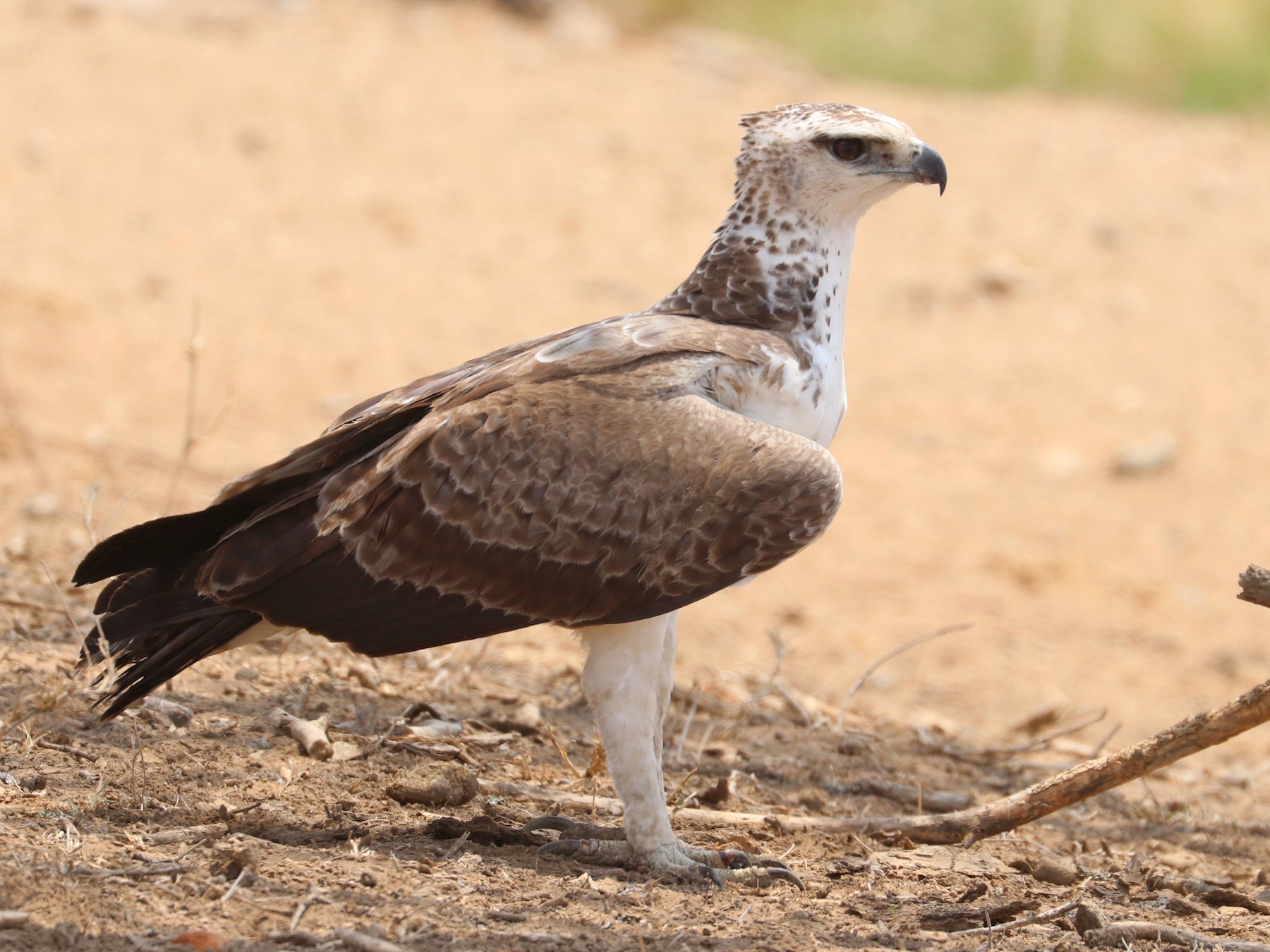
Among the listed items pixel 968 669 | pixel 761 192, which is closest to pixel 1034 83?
pixel 968 669

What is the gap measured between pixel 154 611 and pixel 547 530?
114 centimetres

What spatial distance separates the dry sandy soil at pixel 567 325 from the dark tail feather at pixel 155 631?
0.20m

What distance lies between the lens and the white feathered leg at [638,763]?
416 centimetres

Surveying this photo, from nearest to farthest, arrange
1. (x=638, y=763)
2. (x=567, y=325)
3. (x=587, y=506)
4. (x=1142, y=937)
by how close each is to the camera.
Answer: (x=1142, y=937) < (x=587, y=506) < (x=638, y=763) < (x=567, y=325)

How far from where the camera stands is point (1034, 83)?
56.2ft

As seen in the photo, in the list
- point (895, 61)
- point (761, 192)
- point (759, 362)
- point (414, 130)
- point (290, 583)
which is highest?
point (895, 61)

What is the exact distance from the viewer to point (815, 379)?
450 cm

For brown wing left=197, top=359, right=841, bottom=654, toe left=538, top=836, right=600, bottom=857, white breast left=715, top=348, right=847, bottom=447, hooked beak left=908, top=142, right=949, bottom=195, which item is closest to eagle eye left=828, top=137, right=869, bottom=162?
hooked beak left=908, top=142, right=949, bottom=195

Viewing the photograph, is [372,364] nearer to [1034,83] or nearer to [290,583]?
[290,583]

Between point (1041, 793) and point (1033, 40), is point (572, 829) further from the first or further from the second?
point (1033, 40)

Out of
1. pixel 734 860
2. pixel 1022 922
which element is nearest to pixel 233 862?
pixel 734 860

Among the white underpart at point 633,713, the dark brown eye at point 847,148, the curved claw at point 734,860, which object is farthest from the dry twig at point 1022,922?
the dark brown eye at point 847,148

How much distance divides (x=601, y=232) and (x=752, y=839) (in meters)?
8.75

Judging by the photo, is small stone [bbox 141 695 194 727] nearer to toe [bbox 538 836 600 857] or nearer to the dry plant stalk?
the dry plant stalk
